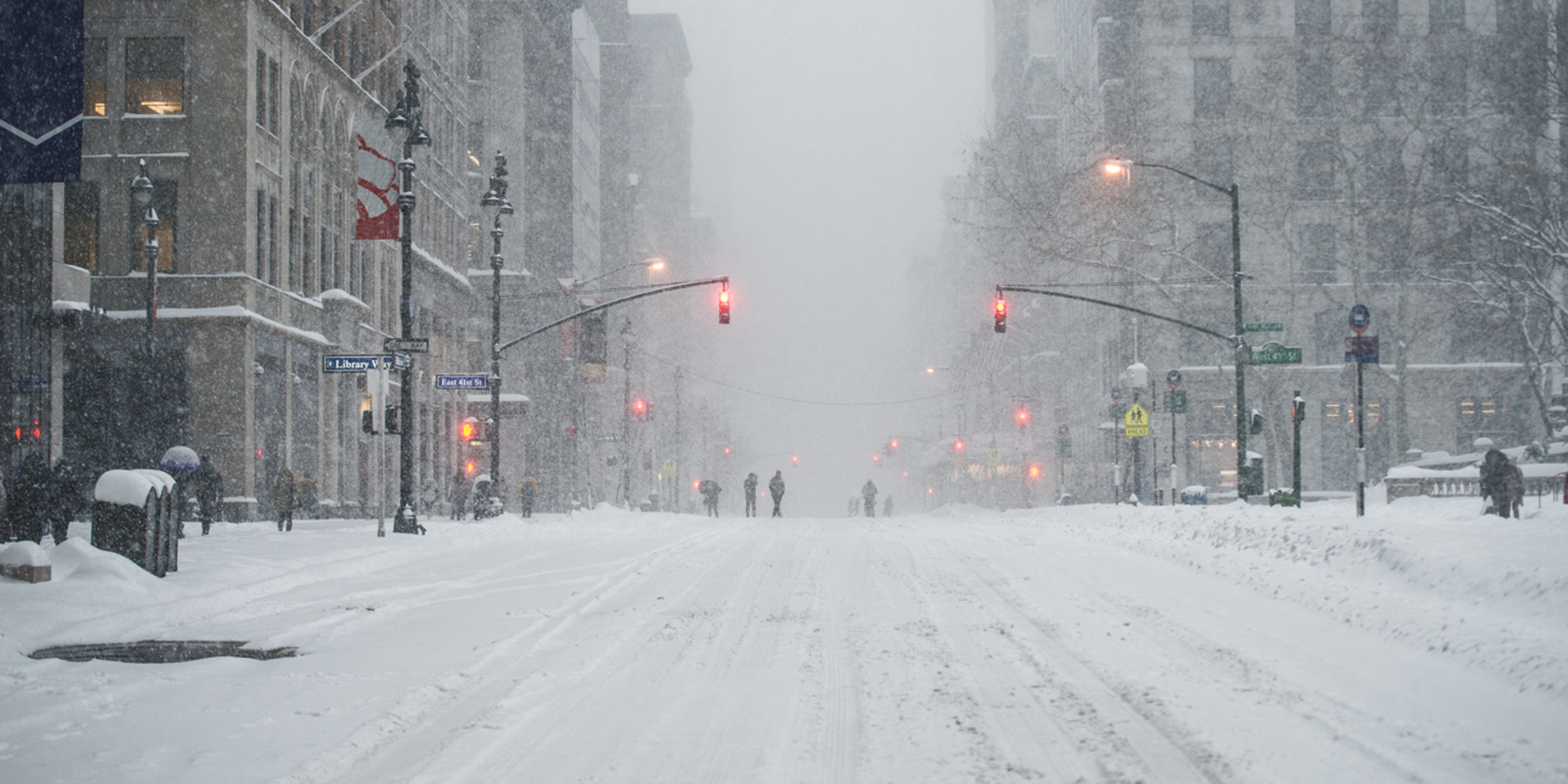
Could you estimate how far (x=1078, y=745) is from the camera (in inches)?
262

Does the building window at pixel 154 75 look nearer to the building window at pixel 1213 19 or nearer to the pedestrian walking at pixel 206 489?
the pedestrian walking at pixel 206 489

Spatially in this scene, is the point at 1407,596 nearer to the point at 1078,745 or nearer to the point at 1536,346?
the point at 1078,745

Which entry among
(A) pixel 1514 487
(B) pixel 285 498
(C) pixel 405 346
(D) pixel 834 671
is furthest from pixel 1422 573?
(B) pixel 285 498

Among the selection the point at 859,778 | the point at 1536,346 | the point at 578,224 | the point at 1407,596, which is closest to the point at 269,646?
the point at 859,778

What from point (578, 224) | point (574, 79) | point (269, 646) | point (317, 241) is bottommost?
point (269, 646)

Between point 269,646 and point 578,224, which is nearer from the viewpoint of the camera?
point 269,646

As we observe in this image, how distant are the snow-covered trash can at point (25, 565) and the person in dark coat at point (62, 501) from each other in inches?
271

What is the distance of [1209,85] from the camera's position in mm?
63156

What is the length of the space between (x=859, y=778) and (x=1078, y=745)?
4.40 feet

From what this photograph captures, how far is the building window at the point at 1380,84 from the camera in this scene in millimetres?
52250

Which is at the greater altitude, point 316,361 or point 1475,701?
point 316,361

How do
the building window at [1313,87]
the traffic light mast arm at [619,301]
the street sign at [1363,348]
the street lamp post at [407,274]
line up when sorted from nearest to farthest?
1. the street sign at [1363,348]
2. the street lamp post at [407,274]
3. the traffic light mast arm at [619,301]
4. the building window at [1313,87]

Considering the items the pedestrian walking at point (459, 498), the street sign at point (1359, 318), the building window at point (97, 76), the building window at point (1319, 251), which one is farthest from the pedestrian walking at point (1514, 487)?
the building window at point (1319, 251)

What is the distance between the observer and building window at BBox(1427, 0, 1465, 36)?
61844 mm
